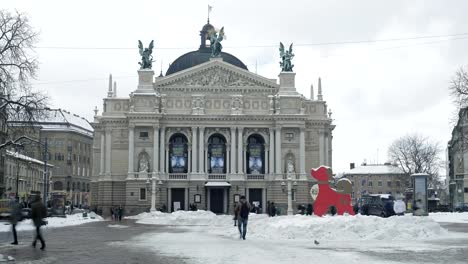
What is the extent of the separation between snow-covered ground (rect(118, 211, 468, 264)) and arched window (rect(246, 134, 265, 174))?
55740 millimetres

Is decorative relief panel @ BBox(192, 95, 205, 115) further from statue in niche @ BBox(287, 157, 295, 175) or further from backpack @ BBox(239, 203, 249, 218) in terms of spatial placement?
backpack @ BBox(239, 203, 249, 218)

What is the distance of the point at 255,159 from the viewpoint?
309 feet

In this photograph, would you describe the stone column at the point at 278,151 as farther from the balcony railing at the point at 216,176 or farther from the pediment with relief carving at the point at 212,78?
the pediment with relief carving at the point at 212,78

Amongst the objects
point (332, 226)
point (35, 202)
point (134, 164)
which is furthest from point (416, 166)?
point (35, 202)

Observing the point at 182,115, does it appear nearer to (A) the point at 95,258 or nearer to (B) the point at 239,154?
(B) the point at 239,154

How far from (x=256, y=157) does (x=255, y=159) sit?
0.32 meters

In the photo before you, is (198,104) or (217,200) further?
(217,200)

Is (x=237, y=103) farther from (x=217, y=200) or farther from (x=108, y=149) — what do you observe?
(x=108, y=149)

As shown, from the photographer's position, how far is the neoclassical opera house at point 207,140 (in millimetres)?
91375

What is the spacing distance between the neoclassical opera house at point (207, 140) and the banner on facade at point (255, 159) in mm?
139

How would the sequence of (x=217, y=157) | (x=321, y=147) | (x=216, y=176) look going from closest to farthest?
1. (x=216, y=176)
2. (x=217, y=157)
3. (x=321, y=147)

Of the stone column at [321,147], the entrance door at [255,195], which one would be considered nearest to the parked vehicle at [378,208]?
the stone column at [321,147]

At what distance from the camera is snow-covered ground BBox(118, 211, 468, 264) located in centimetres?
2175

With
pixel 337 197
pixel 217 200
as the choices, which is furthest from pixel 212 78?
pixel 337 197
